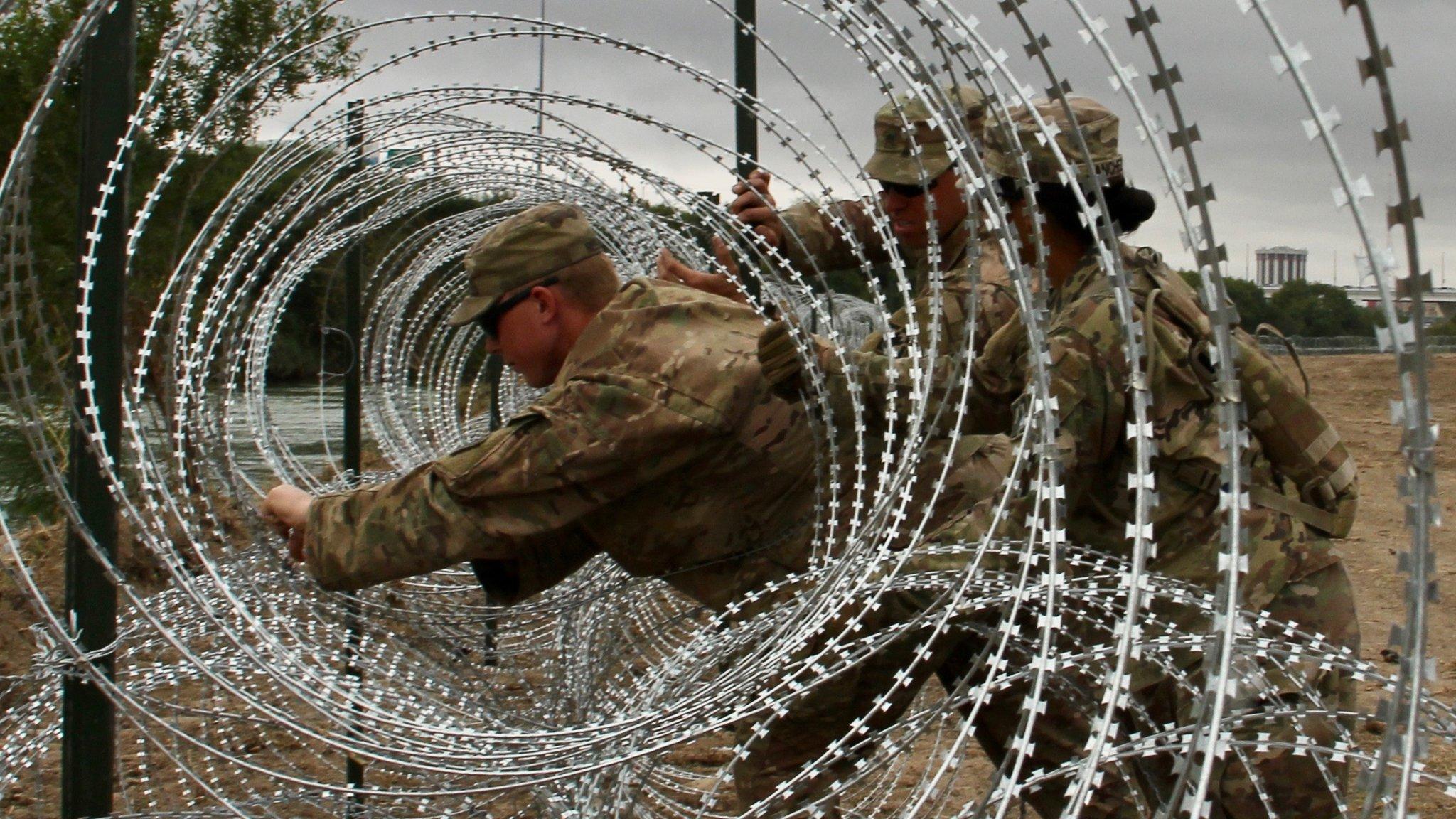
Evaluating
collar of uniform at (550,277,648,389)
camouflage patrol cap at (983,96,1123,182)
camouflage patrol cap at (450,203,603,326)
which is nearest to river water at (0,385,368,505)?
camouflage patrol cap at (450,203,603,326)

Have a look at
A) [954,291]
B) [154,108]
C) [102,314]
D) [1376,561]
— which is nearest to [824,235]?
[954,291]

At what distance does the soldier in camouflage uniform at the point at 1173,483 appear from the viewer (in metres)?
2.98

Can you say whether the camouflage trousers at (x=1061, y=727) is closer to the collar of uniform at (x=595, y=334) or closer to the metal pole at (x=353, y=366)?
the collar of uniform at (x=595, y=334)

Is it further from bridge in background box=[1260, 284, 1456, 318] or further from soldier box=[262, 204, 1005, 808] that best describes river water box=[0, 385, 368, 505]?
bridge in background box=[1260, 284, 1456, 318]

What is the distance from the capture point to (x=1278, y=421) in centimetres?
294

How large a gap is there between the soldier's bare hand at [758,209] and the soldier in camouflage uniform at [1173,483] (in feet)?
4.59

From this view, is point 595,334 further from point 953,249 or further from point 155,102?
point 155,102

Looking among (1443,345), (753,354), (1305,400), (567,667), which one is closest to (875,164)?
(753,354)

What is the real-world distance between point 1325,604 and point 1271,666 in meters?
0.16

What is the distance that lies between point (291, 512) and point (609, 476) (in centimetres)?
81

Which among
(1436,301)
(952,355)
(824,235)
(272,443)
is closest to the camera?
(1436,301)

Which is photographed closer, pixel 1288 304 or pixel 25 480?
pixel 1288 304

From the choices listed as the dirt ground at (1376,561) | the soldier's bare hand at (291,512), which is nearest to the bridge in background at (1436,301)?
the dirt ground at (1376,561)

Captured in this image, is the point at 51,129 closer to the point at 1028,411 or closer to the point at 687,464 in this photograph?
the point at 687,464
